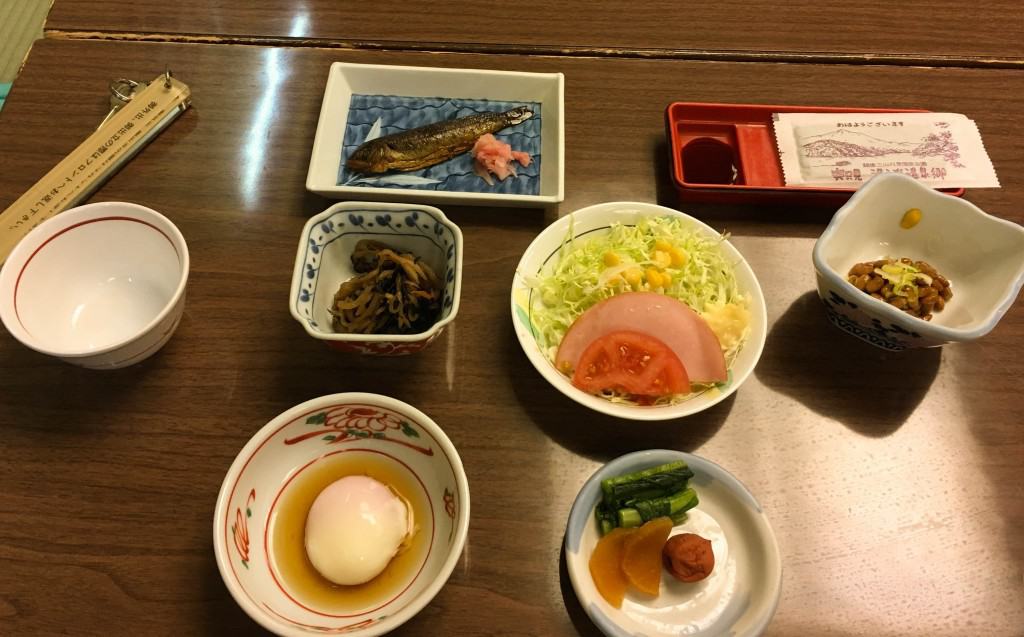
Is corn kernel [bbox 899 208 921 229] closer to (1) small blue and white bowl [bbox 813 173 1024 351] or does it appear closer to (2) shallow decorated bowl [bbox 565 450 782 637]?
(1) small blue and white bowl [bbox 813 173 1024 351]

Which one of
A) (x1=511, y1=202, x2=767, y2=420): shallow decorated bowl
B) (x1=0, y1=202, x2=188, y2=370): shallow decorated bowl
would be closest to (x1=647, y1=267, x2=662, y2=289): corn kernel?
(x1=511, y1=202, x2=767, y2=420): shallow decorated bowl

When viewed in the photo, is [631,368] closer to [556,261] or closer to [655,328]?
[655,328]

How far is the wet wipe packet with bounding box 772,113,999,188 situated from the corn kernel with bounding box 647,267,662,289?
50 cm

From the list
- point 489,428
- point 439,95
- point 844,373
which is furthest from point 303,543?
point 439,95

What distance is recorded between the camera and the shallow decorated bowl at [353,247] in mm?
1191

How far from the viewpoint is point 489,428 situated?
4.20 ft

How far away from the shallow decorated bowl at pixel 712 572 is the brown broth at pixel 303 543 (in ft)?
0.96

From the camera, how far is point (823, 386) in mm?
1358

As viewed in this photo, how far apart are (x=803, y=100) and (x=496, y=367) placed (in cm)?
127

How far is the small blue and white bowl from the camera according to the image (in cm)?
126

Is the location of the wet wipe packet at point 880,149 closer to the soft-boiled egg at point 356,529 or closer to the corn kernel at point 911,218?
the corn kernel at point 911,218

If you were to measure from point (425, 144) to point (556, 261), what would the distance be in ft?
1.82

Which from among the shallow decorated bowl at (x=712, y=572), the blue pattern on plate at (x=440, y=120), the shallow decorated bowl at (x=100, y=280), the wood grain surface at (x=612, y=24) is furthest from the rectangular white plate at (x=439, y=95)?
the shallow decorated bowl at (x=712, y=572)

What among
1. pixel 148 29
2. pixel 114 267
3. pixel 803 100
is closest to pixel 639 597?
pixel 114 267
